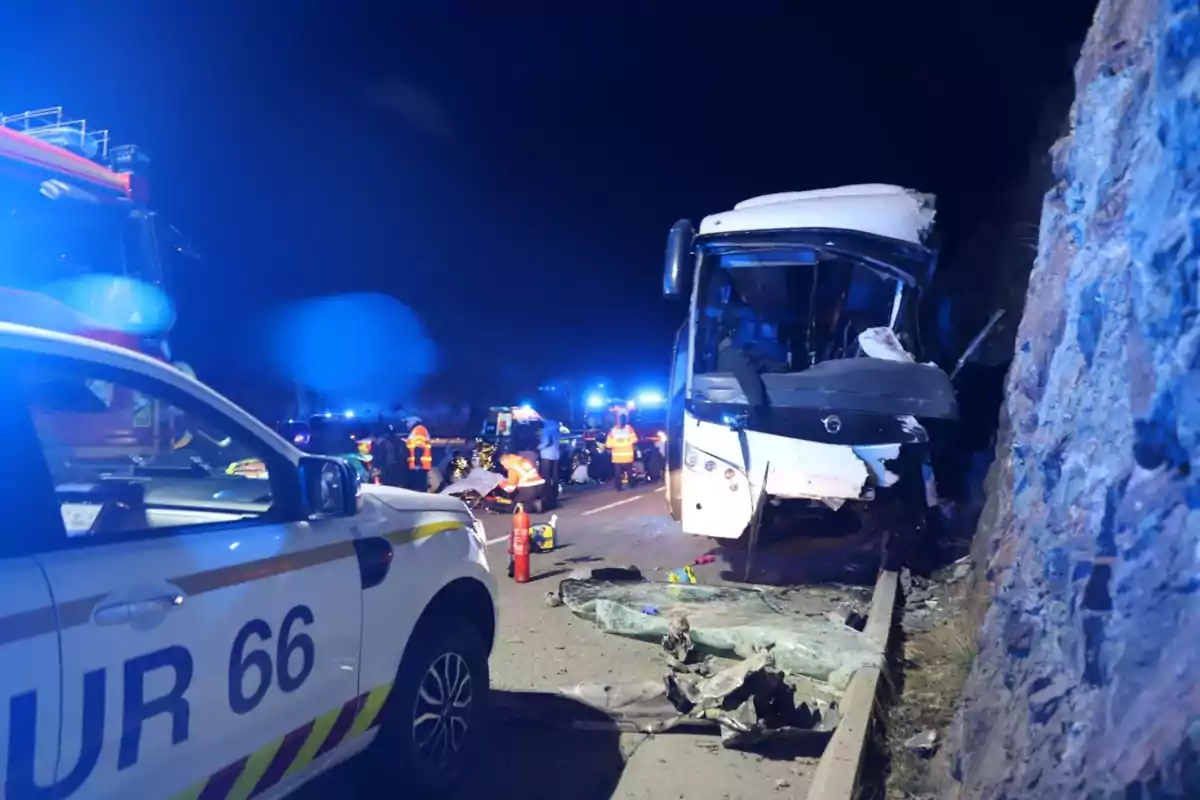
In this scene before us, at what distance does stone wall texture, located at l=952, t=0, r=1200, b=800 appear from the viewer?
6.63 feet

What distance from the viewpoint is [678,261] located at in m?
8.76

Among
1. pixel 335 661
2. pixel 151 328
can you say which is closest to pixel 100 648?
pixel 335 661

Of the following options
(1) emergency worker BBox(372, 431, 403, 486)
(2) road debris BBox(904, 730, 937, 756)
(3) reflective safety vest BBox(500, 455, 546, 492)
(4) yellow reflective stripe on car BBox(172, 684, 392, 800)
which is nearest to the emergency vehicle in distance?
(2) road debris BBox(904, 730, 937, 756)

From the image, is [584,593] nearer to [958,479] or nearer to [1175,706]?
[958,479]

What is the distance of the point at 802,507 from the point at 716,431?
1284 millimetres

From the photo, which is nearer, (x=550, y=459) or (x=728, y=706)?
(x=728, y=706)

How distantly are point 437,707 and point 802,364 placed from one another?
19.6 ft

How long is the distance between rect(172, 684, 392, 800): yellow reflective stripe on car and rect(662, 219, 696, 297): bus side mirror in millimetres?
5853

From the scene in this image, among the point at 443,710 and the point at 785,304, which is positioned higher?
the point at 785,304

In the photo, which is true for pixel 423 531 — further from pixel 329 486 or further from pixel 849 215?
pixel 849 215

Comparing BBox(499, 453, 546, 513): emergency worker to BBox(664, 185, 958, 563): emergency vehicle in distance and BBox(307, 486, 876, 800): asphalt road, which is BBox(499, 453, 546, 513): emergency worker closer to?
BBox(307, 486, 876, 800): asphalt road

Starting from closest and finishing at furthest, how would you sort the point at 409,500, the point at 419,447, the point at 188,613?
the point at 188,613 → the point at 409,500 → the point at 419,447

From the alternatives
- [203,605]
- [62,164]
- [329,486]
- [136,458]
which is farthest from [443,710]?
[62,164]

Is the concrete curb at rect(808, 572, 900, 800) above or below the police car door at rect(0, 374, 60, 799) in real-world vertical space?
→ below
